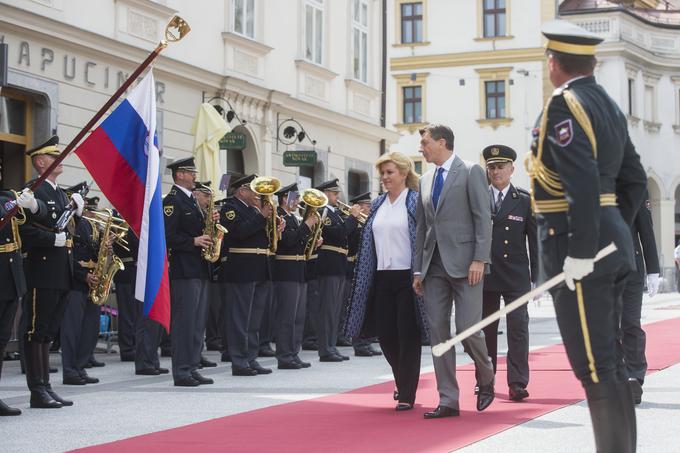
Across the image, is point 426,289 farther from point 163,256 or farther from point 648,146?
point 648,146

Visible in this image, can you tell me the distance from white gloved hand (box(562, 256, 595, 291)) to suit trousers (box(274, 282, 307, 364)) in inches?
337

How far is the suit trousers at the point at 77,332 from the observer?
12469mm

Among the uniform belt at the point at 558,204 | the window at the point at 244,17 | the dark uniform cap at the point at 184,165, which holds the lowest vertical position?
the uniform belt at the point at 558,204

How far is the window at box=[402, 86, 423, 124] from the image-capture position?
54372 millimetres

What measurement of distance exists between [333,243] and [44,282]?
606cm

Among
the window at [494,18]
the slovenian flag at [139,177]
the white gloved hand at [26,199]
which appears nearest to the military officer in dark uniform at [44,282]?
the slovenian flag at [139,177]

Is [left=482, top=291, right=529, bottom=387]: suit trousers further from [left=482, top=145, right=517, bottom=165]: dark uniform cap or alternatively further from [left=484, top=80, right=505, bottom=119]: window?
[left=484, top=80, right=505, bottom=119]: window

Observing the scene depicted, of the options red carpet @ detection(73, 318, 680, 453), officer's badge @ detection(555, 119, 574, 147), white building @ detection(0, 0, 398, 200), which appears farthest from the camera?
white building @ detection(0, 0, 398, 200)

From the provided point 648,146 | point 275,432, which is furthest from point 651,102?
point 275,432

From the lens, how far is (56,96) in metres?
17.4

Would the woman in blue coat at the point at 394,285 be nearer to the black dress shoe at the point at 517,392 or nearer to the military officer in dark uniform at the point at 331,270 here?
the black dress shoe at the point at 517,392

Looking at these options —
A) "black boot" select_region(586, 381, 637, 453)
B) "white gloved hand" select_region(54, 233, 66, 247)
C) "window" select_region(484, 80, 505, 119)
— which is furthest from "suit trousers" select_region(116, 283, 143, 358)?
"window" select_region(484, 80, 505, 119)

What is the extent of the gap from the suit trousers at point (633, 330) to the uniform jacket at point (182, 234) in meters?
4.17

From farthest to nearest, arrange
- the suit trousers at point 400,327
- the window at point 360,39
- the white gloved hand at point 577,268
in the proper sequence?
the window at point 360,39 → the suit trousers at point 400,327 → the white gloved hand at point 577,268
